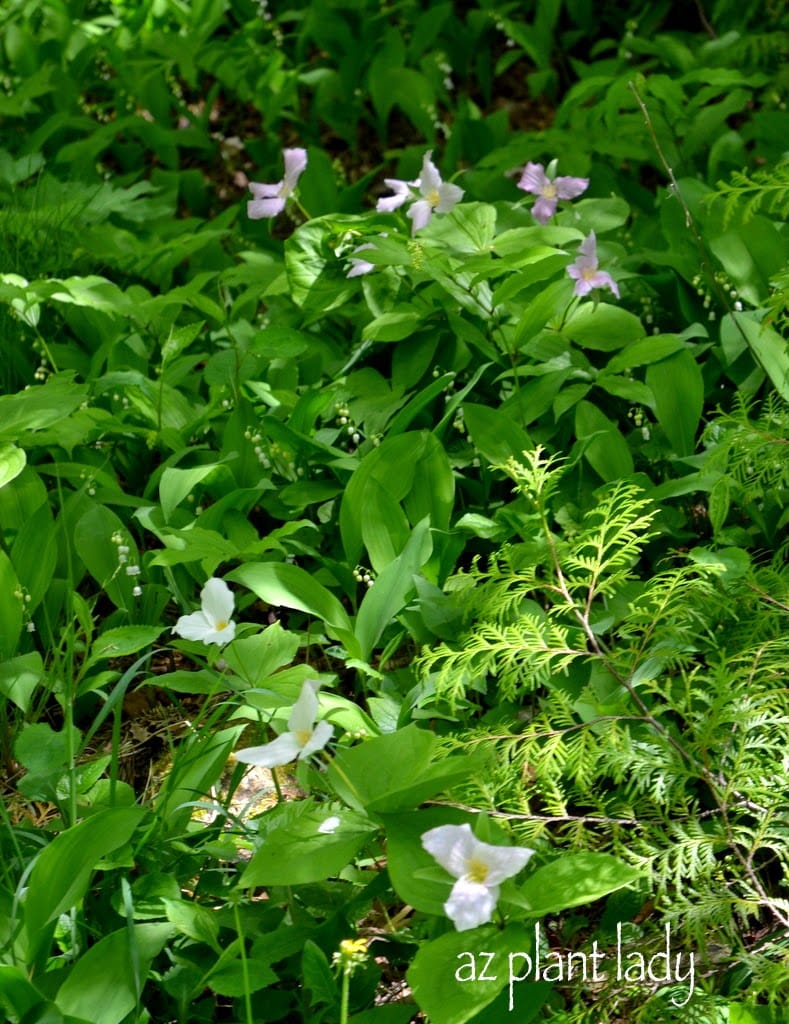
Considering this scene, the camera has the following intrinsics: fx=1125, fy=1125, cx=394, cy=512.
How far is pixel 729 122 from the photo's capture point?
12.5 ft

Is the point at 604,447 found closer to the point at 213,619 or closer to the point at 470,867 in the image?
the point at 213,619

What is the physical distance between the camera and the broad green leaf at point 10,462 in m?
1.97

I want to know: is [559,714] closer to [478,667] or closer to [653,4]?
[478,667]

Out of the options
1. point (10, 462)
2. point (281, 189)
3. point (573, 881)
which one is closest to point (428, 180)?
point (281, 189)

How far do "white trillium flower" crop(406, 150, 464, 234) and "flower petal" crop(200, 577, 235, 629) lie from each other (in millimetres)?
1084

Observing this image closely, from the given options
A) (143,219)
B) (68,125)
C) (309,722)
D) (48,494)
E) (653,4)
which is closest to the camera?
(309,722)

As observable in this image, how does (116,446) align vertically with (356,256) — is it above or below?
below

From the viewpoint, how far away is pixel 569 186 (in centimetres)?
253

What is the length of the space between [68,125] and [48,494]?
74.2 inches

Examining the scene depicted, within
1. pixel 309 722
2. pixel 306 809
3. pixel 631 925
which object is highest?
pixel 309 722

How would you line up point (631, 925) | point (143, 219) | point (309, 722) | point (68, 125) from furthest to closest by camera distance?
point (68, 125), point (143, 219), point (631, 925), point (309, 722)

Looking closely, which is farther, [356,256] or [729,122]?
[729,122]

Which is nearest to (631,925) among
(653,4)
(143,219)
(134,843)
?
(134,843)

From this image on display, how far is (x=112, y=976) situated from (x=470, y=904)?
0.47 metres
